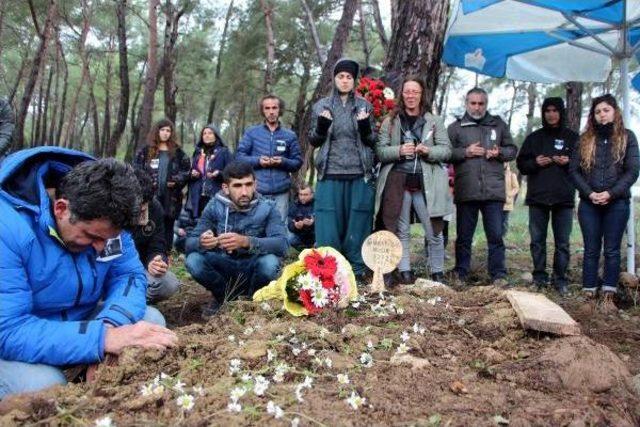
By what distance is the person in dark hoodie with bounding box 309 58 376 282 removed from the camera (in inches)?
189

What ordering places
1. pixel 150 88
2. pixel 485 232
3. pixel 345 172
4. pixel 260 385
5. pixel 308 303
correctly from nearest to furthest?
pixel 260 385
pixel 308 303
pixel 345 172
pixel 485 232
pixel 150 88

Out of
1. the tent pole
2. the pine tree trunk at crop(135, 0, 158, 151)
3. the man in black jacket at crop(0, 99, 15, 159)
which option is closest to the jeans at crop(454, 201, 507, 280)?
the tent pole

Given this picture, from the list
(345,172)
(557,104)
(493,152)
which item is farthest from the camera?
(557,104)

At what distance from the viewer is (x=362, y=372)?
229cm

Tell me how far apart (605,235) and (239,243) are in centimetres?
301

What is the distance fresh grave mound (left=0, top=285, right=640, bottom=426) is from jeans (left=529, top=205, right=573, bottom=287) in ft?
7.75

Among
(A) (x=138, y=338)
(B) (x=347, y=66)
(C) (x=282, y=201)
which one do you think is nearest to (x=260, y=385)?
(A) (x=138, y=338)

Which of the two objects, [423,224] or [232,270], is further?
[423,224]

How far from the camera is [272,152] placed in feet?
19.1

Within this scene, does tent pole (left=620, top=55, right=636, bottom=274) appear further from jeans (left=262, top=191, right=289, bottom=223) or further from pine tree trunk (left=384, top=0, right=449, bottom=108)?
jeans (left=262, top=191, right=289, bottom=223)

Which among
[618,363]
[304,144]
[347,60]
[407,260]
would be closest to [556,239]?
[407,260]

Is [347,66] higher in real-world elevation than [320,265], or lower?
higher

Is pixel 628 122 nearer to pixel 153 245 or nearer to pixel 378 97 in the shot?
pixel 378 97

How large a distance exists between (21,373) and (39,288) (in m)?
0.34
